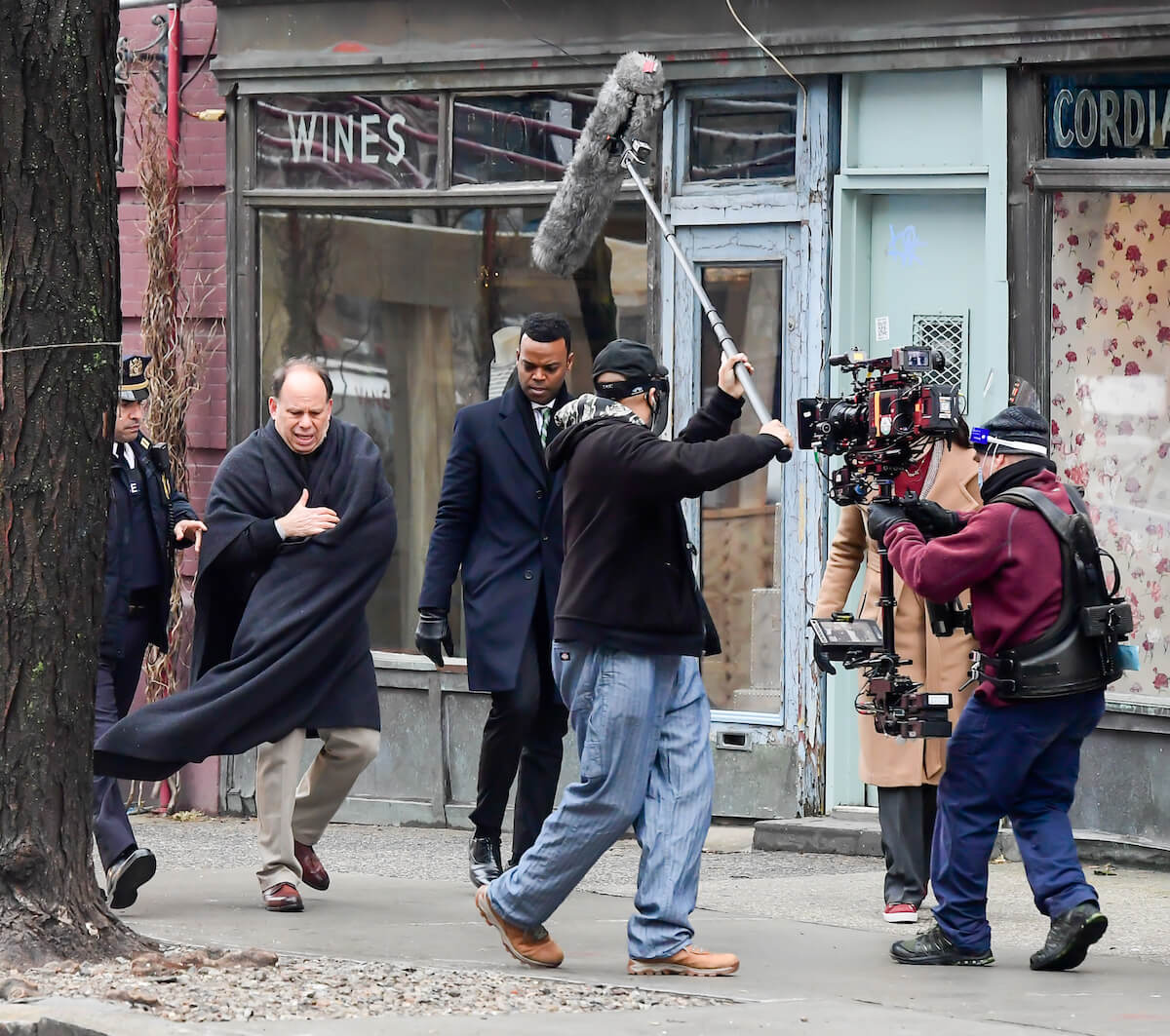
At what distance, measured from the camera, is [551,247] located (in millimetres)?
8750

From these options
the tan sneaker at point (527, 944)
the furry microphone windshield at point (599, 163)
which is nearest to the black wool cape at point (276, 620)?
the furry microphone windshield at point (599, 163)

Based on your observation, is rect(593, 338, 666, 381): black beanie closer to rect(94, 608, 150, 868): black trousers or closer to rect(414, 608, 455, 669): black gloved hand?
rect(414, 608, 455, 669): black gloved hand

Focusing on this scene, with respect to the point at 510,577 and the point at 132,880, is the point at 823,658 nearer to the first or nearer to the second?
the point at 510,577

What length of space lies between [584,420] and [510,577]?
4.89ft

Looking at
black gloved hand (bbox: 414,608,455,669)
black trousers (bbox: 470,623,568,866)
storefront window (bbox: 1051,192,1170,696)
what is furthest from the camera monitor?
storefront window (bbox: 1051,192,1170,696)

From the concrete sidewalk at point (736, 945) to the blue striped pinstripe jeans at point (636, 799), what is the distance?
21 cm

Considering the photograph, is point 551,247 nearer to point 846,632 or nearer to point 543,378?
point 543,378

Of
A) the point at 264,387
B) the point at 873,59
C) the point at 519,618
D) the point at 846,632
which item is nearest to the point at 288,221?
the point at 264,387

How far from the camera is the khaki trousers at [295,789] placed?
25.9 ft

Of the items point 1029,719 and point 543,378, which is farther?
point 543,378

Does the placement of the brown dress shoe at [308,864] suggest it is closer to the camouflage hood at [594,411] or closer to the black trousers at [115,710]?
the black trousers at [115,710]

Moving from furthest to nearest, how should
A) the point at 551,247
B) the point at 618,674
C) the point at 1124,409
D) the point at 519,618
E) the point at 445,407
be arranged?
the point at 445,407 < the point at 1124,409 < the point at 551,247 < the point at 519,618 < the point at 618,674

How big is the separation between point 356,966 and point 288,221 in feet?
17.9

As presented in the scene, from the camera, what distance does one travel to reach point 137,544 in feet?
27.5
